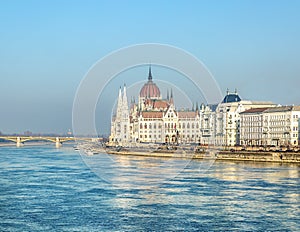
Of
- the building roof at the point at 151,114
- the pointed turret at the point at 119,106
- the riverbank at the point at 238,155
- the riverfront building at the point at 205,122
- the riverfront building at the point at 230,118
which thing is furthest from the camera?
the building roof at the point at 151,114

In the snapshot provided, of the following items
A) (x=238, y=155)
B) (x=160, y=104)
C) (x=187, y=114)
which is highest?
(x=160, y=104)

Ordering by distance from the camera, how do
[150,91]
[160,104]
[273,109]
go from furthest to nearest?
1. [160,104]
2. [150,91]
3. [273,109]

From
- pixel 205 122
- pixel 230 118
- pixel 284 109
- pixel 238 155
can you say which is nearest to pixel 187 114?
Result: pixel 205 122

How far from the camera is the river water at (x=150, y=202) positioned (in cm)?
2430

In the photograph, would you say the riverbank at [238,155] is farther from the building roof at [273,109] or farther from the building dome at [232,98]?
the building dome at [232,98]

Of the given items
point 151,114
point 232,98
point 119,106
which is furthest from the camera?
point 151,114

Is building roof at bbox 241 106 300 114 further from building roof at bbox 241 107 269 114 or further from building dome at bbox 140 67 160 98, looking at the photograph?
building dome at bbox 140 67 160 98

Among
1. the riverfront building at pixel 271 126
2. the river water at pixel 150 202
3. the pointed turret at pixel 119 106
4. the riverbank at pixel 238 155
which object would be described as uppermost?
the pointed turret at pixel 119 106

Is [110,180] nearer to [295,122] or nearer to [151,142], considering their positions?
[295,122]

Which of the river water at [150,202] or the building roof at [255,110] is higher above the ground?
the building roof at [255,110]

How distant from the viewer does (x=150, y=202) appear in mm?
29656

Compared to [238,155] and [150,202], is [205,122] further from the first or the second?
[150,202]

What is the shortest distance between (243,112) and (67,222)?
6216cm

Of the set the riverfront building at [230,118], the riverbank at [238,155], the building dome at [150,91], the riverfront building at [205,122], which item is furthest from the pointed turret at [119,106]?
the riverbank at [238,155]
